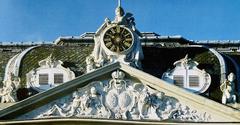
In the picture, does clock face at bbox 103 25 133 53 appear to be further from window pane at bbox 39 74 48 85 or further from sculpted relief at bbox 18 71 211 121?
window pane at bbox 39 74 48 85

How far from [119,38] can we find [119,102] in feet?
9.67

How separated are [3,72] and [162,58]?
23.1 feet

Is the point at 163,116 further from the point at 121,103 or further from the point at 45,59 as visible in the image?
the point at 45,59

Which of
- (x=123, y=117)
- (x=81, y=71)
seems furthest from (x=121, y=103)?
(x=81, y=71)

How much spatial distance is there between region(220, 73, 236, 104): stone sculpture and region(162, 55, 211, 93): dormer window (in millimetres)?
1282

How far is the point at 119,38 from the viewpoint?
146 ft

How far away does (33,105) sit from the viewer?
43188mm

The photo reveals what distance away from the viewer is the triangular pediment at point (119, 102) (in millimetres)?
43062

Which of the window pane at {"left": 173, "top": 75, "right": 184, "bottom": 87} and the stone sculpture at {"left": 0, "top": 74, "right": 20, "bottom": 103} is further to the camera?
the window pane at {"left": 173, "top": 75, "right": 184, "bottom": 87}

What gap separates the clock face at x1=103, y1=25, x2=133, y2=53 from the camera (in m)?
44.6

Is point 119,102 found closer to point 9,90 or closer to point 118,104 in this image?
point 118,104

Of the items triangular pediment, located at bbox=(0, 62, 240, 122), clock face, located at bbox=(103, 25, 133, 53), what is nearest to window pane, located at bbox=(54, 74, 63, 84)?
triangular pediment, located at bbox=(0, 62, 240, 122)

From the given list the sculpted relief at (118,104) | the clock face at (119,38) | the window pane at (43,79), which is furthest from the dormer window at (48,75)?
the clock face at (119,38)

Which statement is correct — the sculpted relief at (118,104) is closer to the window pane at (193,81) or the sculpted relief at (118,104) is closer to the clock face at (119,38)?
the clock face at (119,38)
